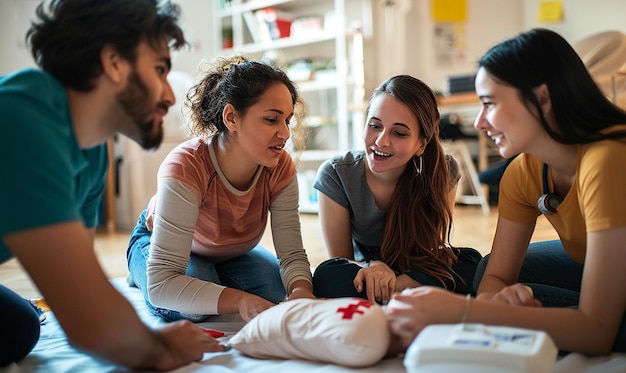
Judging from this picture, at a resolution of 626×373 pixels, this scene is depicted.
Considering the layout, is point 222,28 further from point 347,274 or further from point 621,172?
point 621,172

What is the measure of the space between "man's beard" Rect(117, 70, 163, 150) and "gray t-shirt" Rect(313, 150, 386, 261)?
2.20ft

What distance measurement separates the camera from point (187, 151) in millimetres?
1405

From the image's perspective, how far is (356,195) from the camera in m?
1.57

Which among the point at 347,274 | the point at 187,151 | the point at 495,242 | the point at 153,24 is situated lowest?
the point at 347,274

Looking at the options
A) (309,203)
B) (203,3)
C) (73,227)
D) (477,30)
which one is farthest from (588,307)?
(203,3)

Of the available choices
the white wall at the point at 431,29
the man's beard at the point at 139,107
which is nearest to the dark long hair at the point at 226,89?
the man's beard at the point at 139,107

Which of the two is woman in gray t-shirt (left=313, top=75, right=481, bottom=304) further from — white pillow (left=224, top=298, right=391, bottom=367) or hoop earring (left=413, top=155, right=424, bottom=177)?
white pillow (left=224, top=298, right=391, bottom=367)

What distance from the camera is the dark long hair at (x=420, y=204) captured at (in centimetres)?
150

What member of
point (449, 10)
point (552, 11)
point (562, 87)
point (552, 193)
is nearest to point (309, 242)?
point (552, 193)

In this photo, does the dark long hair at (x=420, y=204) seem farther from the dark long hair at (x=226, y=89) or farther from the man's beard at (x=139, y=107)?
the man's beard at (x=139, y=107)

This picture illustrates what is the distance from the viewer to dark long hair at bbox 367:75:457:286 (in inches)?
58.9

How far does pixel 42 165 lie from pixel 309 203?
3.55 meters

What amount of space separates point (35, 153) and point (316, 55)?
381cm

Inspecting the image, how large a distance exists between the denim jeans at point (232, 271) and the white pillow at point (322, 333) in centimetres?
45
